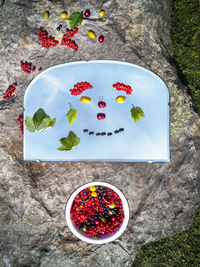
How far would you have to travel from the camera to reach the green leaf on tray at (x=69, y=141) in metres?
2.55

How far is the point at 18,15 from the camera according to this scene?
105 inches

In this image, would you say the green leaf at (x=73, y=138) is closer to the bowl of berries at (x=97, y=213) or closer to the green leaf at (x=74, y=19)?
the bowl of berries at (x=97, y=213)

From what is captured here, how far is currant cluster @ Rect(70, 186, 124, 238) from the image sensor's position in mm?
2629

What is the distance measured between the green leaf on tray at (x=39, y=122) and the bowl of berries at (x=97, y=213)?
660mm

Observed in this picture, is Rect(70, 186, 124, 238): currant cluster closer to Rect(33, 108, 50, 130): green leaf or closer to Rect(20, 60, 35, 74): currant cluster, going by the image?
Rect(33, 108, 50, 130): green leaf

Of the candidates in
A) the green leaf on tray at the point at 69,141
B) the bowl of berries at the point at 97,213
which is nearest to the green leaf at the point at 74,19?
the green leaf on tray at the point at 69,141

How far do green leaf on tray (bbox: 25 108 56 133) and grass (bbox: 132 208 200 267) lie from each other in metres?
1.78

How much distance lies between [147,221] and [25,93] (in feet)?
5.61

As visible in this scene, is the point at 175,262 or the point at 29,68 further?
the point at 175,262

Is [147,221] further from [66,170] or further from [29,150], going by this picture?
[29,150]

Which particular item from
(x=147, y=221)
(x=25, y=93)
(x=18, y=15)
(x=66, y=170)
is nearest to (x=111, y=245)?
(x=147, y=221)

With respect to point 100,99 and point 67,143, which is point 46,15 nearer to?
point 100,99

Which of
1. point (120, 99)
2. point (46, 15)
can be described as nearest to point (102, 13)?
point (46, 15)

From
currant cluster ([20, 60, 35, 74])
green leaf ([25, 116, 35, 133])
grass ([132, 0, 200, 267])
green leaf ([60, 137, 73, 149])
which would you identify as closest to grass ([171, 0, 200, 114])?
grass ([132, 0, 200, 267])
